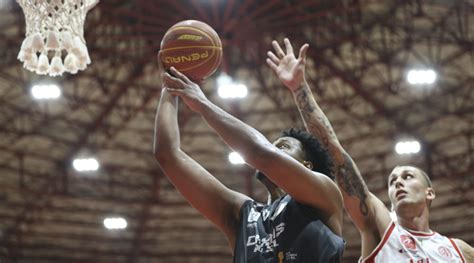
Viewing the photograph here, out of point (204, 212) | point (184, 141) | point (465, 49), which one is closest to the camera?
point (204, 212)

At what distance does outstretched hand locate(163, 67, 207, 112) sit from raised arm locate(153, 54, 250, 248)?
0.60 feet

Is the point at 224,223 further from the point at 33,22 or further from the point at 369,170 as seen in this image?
the point at 369,170

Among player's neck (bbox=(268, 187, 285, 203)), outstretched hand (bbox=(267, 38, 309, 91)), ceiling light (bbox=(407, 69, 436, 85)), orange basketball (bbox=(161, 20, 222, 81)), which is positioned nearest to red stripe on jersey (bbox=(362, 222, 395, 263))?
outstretched hand (bbox=(267, 38, 309, 91))

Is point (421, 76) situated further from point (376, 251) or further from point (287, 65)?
point (287, 65)

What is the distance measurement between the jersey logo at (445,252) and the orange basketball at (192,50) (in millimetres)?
2123

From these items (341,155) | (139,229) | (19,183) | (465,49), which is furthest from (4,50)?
(341,155)

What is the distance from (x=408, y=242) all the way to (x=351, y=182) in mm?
569

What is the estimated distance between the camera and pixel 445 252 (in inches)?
205

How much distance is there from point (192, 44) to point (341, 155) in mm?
1445

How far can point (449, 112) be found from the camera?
2000 cm

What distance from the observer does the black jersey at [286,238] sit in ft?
10.8

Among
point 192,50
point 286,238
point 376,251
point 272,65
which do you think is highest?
point 272,65

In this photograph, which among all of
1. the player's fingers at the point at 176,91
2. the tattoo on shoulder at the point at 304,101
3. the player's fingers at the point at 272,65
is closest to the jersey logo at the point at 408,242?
the tattoo on shoulder at the point at 304,101

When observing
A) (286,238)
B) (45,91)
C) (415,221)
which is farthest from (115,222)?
(286,238)
